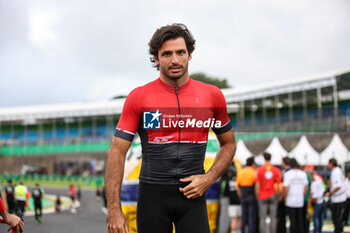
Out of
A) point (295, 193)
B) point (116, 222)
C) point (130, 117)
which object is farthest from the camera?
point (295, 193)

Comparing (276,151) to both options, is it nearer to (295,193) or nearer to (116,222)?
(295,193)

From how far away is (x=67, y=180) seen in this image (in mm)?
39344

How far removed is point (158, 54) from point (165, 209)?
81 cm

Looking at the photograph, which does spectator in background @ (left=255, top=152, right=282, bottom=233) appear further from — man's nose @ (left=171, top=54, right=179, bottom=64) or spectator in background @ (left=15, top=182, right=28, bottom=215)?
spectator in background @ (left=15, top=182, right=28, bottom=215)

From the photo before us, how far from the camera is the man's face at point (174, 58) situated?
2150 millimetres

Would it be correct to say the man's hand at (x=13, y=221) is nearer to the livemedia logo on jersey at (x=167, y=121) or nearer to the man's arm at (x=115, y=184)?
the man's arm at (x=115, y=184)

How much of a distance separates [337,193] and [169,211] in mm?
7307

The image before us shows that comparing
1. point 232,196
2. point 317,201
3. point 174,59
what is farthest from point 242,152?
point 174,59

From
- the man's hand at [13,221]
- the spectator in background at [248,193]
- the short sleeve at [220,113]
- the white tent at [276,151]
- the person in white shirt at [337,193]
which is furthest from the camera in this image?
the white tent at [276,151]

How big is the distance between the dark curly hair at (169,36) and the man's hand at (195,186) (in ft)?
2.19

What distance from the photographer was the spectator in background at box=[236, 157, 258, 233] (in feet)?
25.8

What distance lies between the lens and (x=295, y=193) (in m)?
7.33

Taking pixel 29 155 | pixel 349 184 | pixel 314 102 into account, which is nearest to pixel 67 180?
pixel 29 155

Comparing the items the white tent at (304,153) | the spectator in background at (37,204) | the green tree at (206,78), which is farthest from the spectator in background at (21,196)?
the green tree at (206,78)
